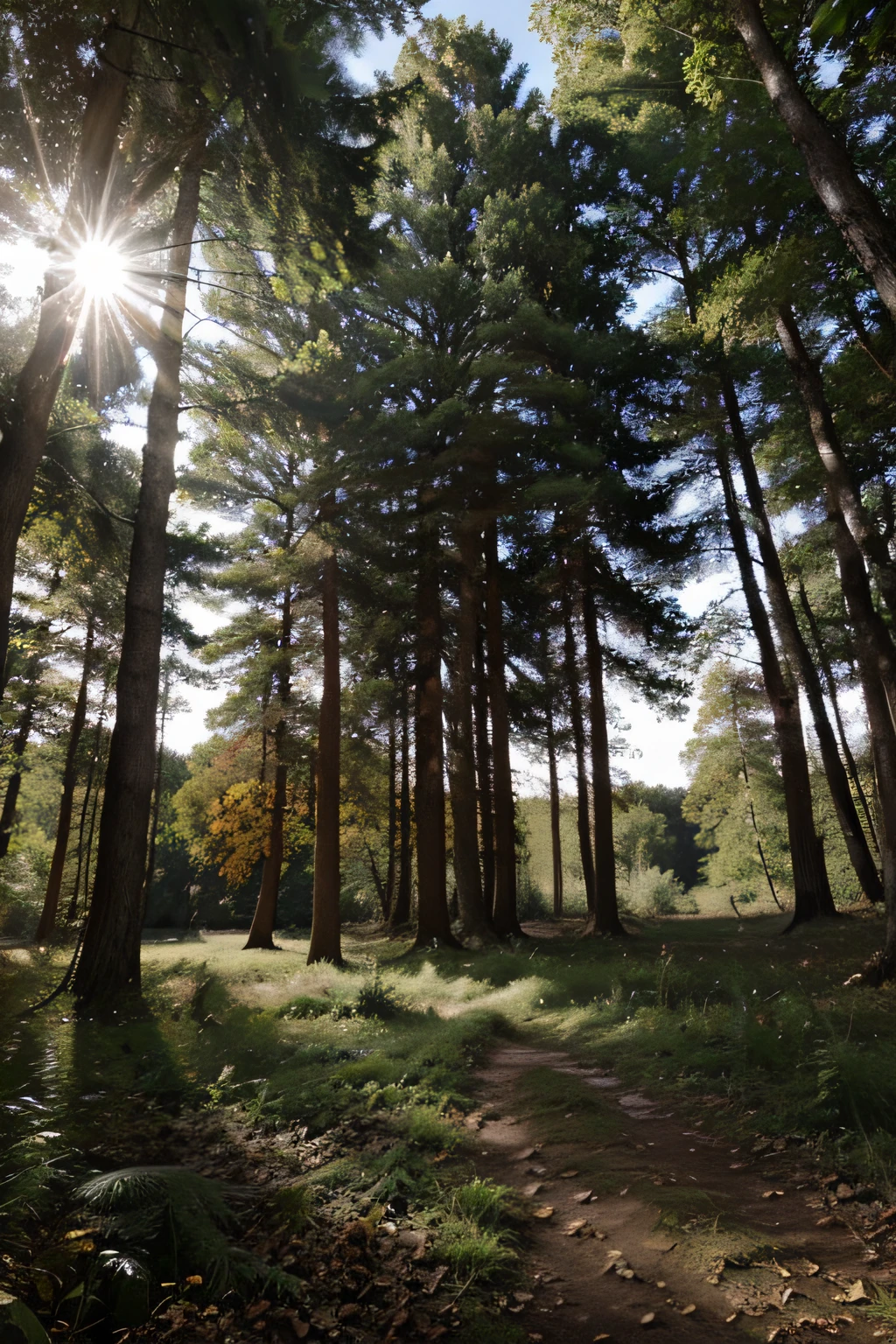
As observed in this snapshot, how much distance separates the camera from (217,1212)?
3.15 m

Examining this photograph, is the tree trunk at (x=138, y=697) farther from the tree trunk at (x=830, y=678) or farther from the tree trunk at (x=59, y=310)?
the tree trunk at (x=830, y=678)

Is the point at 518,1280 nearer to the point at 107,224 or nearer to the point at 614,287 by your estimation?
the point at 107,224

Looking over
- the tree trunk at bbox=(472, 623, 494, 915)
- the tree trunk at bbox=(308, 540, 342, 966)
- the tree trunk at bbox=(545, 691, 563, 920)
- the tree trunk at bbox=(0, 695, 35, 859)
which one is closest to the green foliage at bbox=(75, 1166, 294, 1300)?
the tree trunk at bbox=(308, 540, 342, 966)

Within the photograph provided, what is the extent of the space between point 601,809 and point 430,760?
4196 mm

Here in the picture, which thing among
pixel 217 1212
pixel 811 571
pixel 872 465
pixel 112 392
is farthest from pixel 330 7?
pixel 811 571

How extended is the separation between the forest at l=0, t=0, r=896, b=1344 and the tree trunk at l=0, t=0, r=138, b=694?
0.18ft

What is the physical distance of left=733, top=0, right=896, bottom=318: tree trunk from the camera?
5.22 metres

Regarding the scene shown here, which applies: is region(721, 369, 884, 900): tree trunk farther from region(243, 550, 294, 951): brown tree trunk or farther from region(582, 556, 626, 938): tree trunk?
region(243, 550, 294, 951): brown tree trunk

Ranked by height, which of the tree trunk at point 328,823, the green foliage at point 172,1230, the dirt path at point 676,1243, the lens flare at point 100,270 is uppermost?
the lens flare at point 100,270

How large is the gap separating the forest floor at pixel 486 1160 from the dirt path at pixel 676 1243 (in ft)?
0.05

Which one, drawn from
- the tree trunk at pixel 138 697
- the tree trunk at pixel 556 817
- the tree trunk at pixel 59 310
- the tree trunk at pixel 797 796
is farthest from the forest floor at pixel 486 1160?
the tree trunk at pixel 556 817

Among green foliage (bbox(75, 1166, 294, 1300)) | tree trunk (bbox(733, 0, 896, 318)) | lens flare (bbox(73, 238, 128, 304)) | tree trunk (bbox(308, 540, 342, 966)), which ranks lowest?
green foliage (bbox(75, 1166, 294, 1300))

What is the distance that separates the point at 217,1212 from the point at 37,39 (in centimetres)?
1097

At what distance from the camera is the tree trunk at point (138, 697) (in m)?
8.53
